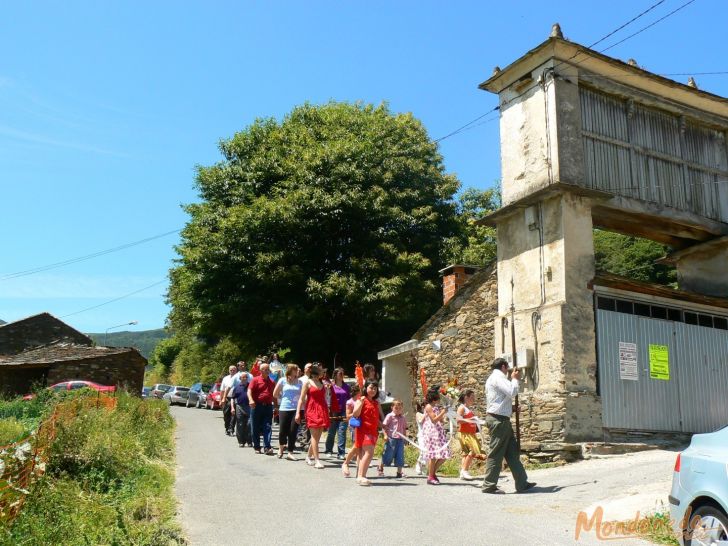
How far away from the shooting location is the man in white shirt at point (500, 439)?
954 centimetres

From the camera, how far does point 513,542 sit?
6.67m

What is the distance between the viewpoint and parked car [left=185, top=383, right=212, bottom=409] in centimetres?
3819

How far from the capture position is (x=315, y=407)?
38.9 ft

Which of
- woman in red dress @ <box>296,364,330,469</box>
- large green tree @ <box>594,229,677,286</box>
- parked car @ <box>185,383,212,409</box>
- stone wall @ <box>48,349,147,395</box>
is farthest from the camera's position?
parked car @ <box>185,383,212,409</box>

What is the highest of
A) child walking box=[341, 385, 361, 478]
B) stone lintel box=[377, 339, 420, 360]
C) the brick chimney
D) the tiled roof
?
the brick chimney

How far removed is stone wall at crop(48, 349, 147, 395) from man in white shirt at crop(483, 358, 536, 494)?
2478cm

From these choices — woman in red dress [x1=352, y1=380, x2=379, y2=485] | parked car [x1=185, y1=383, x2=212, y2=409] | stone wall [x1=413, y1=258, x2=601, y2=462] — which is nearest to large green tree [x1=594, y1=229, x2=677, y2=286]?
stone wall [x1=413, y1=258, x2=601, y2=462]

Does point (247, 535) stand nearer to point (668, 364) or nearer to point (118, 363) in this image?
point (668, 364)

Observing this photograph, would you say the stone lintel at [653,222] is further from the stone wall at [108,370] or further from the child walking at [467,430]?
the stone wall at [108,370]

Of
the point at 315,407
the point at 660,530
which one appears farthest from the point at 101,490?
the point at 660,530

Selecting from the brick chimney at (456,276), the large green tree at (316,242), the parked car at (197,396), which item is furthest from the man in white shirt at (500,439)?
the parked car at (197,396)

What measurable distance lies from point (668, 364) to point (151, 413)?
464 inches

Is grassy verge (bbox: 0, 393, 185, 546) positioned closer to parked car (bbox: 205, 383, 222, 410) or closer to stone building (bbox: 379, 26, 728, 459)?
stone building (bbox: 379, 26, 728, 459)

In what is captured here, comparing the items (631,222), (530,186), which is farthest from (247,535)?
(631,222)
